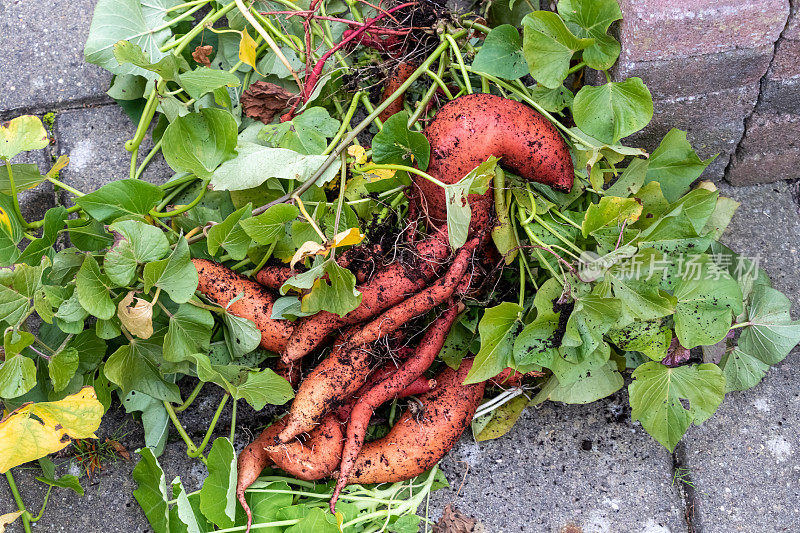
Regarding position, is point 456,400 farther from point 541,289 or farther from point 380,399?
point 541,289

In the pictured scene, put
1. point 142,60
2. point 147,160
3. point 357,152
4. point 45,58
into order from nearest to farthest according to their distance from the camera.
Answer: point 142,60, point 357,152, point 147,160, point 45,58

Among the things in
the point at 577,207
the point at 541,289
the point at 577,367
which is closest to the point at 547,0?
the point at 577,207

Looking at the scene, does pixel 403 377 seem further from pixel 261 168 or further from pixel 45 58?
pixel 45 58

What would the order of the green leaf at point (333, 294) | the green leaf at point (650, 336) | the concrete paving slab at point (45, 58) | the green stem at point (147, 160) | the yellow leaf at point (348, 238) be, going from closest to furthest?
the yellow leaf at point (348, 238)
the green leaf at point (333, 294)
the green leaf at point (650, 336)
the green stem at point (147, 160)
the concrete paving slab at point (45, 58)

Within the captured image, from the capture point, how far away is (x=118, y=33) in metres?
1.45

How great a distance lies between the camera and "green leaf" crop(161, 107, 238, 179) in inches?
51.2

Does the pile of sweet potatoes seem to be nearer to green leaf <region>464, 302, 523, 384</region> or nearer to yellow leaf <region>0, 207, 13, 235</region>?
green leaf <region>464, 302, 523, 384</region>

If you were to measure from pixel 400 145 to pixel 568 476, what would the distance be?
0.84 m

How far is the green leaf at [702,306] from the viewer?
133 cm

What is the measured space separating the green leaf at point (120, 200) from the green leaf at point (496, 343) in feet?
2.28

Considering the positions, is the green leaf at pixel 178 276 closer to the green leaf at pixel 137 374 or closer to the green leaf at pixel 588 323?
the green leaf at pixel 137 374

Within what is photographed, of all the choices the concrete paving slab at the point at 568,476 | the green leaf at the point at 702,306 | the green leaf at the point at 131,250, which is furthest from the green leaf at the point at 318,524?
the green leaf at the point at 702,306

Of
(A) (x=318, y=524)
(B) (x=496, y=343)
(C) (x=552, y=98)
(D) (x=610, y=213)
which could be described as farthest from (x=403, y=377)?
(C) (x=552, y=98)

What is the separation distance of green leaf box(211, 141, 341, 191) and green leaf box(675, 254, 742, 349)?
2.42ft
